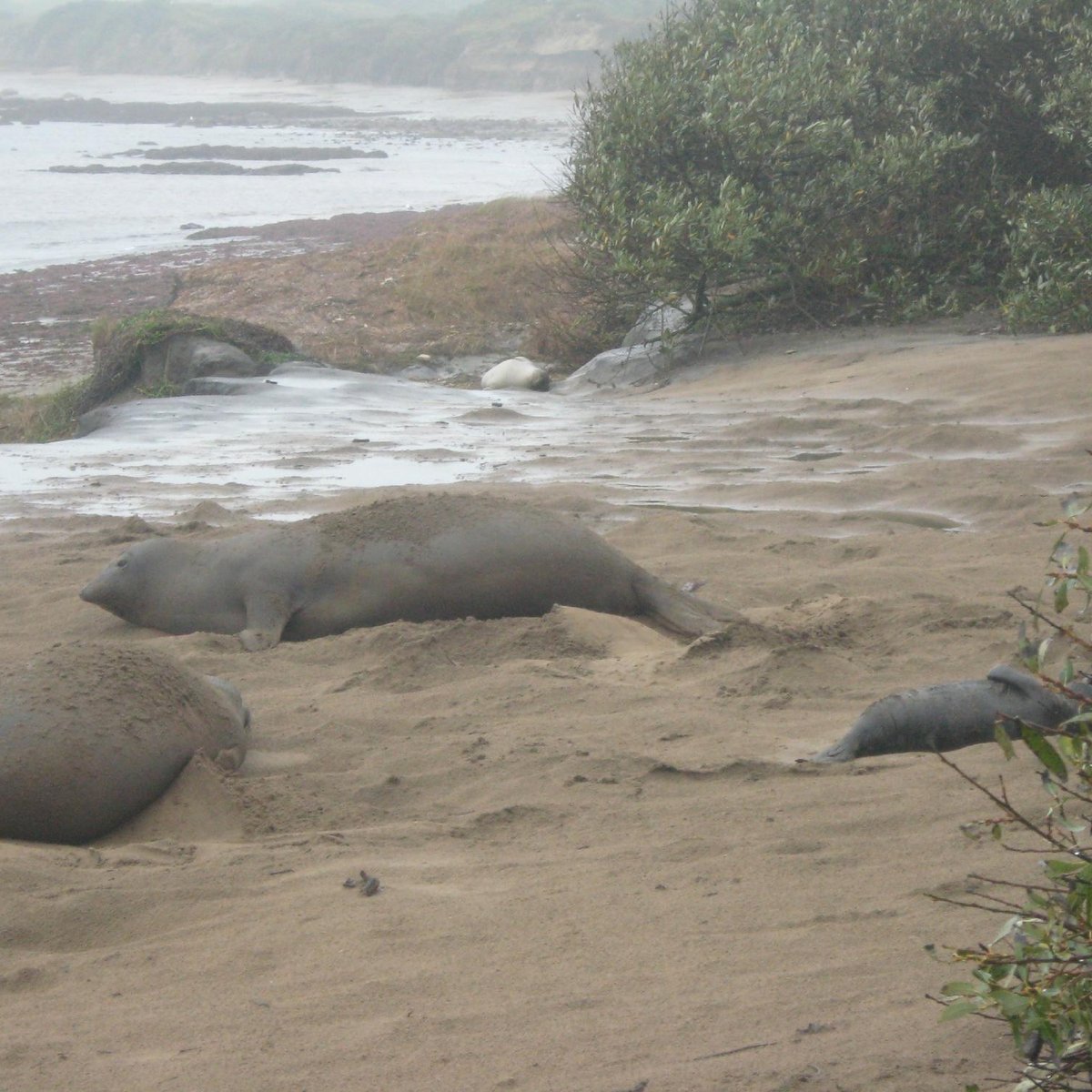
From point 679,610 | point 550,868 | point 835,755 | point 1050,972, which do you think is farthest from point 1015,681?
point 1050,972

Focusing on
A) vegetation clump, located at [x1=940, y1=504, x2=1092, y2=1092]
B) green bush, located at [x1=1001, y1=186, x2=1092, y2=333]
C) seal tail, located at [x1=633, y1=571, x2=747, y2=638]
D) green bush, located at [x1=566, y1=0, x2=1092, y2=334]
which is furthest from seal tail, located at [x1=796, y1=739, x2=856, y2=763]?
green bush, located at [x1=566, y1=0, x2=1092, y2=334]

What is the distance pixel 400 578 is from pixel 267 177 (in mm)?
45849

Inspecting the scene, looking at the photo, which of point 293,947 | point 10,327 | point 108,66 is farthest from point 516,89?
point 293,947

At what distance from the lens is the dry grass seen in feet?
62.1

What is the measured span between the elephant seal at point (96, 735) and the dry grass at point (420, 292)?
12658 millimetres

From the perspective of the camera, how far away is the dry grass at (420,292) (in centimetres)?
1894

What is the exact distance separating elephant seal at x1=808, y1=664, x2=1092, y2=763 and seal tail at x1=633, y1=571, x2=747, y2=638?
1.39 m

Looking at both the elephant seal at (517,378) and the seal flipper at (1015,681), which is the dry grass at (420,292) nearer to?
the elephant seal at (517,378)

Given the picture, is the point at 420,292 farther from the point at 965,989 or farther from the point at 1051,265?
the point at 965,989

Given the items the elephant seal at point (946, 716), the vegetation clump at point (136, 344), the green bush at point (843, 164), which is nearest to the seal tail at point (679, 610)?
the elephant seal at point (946, 716)

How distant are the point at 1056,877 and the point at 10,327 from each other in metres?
22.9

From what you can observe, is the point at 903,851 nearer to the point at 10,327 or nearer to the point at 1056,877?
the point at 1056,877

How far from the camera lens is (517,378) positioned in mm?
15281

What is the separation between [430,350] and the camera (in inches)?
745
